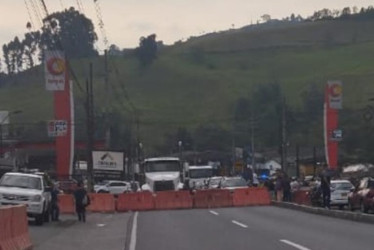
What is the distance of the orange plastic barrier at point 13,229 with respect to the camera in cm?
2261

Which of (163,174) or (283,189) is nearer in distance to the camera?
(283,189)

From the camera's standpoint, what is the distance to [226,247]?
2402cm

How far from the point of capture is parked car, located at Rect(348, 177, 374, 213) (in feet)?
141

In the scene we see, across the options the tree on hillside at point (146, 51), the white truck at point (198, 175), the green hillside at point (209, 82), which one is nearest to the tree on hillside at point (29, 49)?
the green hillside at point (209, 82)

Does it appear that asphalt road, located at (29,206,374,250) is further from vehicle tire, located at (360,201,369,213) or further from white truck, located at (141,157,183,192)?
white truck, located at (141,157,183,192)

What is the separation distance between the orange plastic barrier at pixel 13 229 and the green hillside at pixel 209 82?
111 meters

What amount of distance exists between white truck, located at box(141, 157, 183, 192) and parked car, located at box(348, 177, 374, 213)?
71.8 feet

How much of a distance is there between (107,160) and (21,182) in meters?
35.6

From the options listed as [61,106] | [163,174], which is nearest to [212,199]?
[61,106]

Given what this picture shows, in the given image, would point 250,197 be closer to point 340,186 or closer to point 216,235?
point 340,186

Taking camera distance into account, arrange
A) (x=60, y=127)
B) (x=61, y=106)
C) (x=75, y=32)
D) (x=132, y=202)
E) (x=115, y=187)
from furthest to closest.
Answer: (x=75, y=32), (x=115, y=187), (x=61, y=106), (x=60, y=127), (x=132, y=202)

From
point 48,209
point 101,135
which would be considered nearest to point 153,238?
point 48,209

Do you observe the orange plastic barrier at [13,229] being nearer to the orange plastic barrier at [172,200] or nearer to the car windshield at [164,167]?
the orange plastic barrier at [172,200]

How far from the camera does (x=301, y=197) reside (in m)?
58.0
